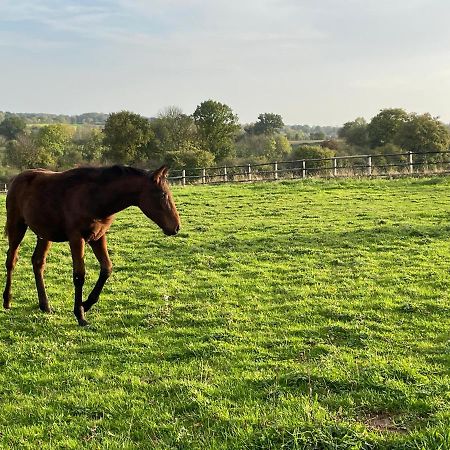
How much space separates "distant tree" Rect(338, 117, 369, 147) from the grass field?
118ft

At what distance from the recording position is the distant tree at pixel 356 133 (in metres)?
44.8

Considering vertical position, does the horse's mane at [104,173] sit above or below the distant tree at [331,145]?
below

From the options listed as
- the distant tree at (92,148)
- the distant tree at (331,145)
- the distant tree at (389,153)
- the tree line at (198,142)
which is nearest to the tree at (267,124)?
the tree line at (198,142)

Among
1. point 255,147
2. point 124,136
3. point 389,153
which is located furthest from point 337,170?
point 255,147

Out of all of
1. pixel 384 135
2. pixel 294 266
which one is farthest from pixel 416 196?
pixel 384 135

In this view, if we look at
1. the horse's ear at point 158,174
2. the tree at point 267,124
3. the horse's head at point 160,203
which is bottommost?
the horse's head at point 160,203

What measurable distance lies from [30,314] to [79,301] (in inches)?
33.9

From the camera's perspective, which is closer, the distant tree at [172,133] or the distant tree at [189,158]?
the distant tree at [189,158]

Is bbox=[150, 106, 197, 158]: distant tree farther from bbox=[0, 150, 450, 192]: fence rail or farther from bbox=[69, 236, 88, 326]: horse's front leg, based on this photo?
bbox=[69, 236, 88, 326]: horse's front leg

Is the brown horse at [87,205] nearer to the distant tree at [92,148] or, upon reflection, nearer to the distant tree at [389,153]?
the distant tree at [389,153]

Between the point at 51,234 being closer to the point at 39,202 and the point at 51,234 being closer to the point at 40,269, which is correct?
the point at 39,202

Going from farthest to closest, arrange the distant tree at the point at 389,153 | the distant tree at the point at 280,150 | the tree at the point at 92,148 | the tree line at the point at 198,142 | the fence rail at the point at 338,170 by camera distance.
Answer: the distant tree at the point at 280,150 → the tree at the point at 92,148 → the tree line at the point at 198,142 → the distant tree at the point at 389,153 → the fence rail at the point at 338,170

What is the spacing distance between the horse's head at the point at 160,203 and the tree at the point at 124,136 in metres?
33.7

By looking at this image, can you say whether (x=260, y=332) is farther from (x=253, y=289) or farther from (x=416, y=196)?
(x=416, y=196)
